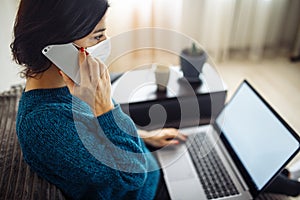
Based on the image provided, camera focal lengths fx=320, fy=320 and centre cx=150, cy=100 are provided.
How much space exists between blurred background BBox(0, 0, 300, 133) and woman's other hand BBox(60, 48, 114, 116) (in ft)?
3.67

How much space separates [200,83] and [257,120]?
367mm

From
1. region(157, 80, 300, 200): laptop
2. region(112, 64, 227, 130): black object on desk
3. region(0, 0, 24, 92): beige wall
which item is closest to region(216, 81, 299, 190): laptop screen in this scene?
region(157, 80, 300, 200): laptop

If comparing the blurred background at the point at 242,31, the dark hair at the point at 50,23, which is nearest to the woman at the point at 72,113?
the dark hair at the point at 50,23

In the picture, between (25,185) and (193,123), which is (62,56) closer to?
(25,185)

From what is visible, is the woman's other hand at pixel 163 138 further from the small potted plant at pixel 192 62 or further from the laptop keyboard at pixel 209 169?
the small potted plant at pixel 192 62

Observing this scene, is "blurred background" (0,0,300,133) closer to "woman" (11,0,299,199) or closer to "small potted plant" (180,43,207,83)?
"small potted plant" (180,43,207,83)

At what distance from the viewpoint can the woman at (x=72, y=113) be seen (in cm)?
64

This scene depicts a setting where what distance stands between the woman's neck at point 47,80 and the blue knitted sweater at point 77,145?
13 mm

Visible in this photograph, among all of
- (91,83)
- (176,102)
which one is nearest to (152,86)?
(176,102)

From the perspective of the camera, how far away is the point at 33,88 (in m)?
0.72

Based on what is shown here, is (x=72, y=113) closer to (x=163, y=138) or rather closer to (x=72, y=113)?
(x=72, y=113)

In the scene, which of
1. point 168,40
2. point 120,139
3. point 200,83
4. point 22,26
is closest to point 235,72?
point 200,83

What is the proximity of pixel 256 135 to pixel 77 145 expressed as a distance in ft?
1.89

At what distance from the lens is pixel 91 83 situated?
0.69 metres
